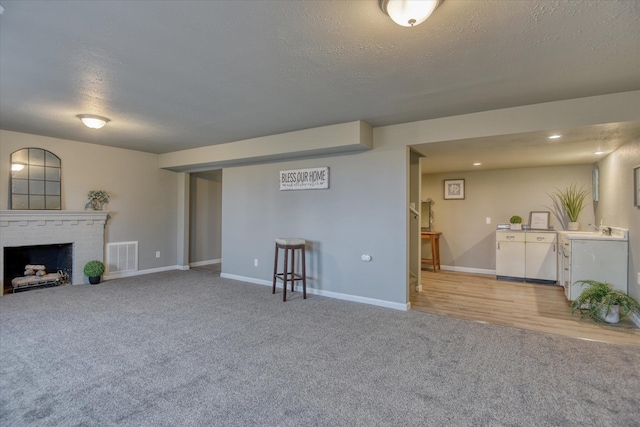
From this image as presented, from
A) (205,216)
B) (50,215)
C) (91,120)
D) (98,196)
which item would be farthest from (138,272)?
(91,120)

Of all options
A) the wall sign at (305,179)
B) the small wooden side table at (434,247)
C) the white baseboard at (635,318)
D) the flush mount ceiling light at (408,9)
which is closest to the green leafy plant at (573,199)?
the small wooden side table at (434,247)

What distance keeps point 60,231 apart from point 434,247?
6.55 meters

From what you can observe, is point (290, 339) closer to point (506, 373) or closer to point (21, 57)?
point (506, 373)

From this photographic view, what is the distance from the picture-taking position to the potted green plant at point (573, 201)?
17.6 ft

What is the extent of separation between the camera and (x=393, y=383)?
2.23m

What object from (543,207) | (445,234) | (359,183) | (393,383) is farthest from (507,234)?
(393,383)

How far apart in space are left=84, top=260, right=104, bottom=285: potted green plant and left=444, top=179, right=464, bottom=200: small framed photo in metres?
6.56

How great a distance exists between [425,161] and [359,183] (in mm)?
1642

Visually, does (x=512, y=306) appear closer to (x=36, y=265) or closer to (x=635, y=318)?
(x=635, y=318)

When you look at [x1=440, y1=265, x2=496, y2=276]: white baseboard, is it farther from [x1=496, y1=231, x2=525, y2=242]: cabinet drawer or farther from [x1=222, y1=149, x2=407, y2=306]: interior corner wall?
[x1=222, y1=149, x2=407, y2=306]: interior corner wall

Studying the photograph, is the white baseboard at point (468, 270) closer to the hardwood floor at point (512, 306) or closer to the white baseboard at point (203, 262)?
the hardwood floor at point (512, 306)

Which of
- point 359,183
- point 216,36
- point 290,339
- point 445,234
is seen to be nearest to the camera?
point 216,36

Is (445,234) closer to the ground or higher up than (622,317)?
higher up

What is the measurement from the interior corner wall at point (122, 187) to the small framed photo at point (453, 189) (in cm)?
572
